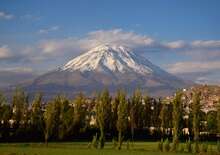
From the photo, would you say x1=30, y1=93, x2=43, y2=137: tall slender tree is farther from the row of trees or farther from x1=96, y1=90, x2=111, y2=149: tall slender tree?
x1=96, y1=90, x2=111, y2=149: tall slender tree

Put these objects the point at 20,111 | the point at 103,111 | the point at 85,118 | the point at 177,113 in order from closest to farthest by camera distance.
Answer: the point at 177,113, the point at 103,111, the point at 20,111, the point at 85,118

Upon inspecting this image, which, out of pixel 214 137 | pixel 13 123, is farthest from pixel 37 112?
pixel 214 137

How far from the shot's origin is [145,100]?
12119 centimetres

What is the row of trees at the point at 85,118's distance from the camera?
276ft

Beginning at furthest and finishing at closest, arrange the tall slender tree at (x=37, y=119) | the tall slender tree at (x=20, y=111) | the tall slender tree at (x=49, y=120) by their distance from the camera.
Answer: the tall slender tree at (x=20, y=111)
the tall slender tree at (x=37, y=119)
the tall slender tree at (x=49, y=120)

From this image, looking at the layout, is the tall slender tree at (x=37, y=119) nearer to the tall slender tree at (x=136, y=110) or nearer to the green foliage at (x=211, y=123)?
the tall slender tree at (x=136, y=110)

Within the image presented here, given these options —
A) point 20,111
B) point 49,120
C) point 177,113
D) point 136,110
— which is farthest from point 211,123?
point 49,120

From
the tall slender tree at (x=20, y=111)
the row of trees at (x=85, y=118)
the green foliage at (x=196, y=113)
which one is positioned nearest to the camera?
the row of trees at (x=85, y=118)

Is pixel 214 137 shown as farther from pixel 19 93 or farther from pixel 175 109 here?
pixel 19 93

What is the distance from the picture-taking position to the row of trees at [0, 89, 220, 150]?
3314 inches

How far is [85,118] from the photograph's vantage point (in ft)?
334

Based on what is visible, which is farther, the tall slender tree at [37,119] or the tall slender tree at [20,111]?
the tall slender tree at [20,111]

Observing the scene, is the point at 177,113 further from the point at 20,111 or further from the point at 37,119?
the point at 20,111

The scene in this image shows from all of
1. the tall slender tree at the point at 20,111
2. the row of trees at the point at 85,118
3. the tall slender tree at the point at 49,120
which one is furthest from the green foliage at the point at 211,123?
the tall slender tree at the point at 49,120
